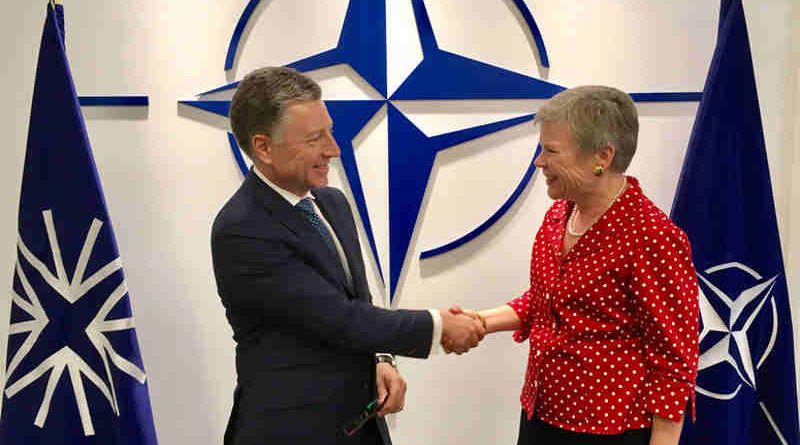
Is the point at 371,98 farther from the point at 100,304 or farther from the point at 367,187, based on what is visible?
the point at 100,304

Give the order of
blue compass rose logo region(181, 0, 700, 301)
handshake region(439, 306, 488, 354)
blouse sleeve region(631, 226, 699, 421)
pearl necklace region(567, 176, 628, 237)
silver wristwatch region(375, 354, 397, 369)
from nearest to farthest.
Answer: blouse sleeve region(631, 226, 699, 421) < pearl necklace region(567, 176, 628, 237) < handshake region(439, 306, 488, 354) < silver wristwatch region(375, 354, 397, 369) < blue compass rose logo region(181, 0, 700, 301)

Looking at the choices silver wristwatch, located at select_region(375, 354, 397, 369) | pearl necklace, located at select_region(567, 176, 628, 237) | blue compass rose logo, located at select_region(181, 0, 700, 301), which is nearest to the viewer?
pearl necklace, located at select_region(567, 176, 628, 237)

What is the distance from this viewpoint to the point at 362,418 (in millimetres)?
1594

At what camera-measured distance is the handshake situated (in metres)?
1.69

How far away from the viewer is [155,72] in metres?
2.28

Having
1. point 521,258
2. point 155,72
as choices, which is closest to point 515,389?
point 521,258

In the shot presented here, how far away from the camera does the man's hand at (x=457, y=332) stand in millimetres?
1686

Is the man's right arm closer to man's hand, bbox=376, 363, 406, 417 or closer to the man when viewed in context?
the man

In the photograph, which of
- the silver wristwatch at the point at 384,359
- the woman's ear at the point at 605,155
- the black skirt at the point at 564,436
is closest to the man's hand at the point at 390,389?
the silver wristwatch at the point at 384,359

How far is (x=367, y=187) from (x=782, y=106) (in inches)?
51.5

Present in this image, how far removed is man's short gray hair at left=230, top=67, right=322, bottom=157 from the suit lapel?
118 mm

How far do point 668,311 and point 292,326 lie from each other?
76 centimetres

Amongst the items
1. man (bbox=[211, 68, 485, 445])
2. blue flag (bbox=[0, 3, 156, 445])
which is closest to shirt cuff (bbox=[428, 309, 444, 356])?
man (bbox=[211, 68, 485, 445])

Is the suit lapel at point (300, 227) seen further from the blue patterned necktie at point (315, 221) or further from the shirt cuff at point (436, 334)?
the shirt cuff at point (436, 334)
